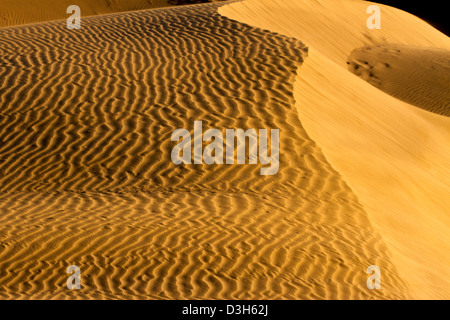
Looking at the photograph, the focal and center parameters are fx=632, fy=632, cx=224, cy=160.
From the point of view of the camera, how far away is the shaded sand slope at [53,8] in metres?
30.9

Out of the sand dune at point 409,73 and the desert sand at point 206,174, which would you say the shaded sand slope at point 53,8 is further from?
the sand dune at point 409,73

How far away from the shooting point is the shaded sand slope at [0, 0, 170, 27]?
30906 millimetres

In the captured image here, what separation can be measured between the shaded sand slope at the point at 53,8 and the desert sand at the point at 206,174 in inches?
531

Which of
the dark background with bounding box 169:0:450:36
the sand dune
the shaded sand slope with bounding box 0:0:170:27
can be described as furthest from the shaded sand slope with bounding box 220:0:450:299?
the dark background with bounding box 169:0:450:36

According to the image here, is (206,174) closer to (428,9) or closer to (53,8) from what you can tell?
(53,8)

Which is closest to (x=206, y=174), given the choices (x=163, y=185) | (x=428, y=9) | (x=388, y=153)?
(x=163, y=185)

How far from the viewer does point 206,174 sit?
32.9 feet

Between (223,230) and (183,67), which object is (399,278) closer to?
(223,230)

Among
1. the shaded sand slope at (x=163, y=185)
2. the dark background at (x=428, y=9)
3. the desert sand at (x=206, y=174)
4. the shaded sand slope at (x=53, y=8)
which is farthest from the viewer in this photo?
the dark background at (x=428, y=9)

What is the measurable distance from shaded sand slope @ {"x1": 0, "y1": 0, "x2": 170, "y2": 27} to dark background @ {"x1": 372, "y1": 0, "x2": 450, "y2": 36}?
13890 millimetres

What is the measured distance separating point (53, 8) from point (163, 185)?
2473 cm

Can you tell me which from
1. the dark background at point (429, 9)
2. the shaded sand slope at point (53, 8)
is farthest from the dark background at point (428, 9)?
the shaded sand slope at point (53, 8)

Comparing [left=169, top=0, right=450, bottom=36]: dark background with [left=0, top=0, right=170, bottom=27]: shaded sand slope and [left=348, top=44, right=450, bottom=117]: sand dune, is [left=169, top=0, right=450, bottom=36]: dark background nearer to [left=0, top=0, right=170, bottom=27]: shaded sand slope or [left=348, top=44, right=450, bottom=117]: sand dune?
[left=0, top=0, right=170, bottom=27]: shaded sand slope
